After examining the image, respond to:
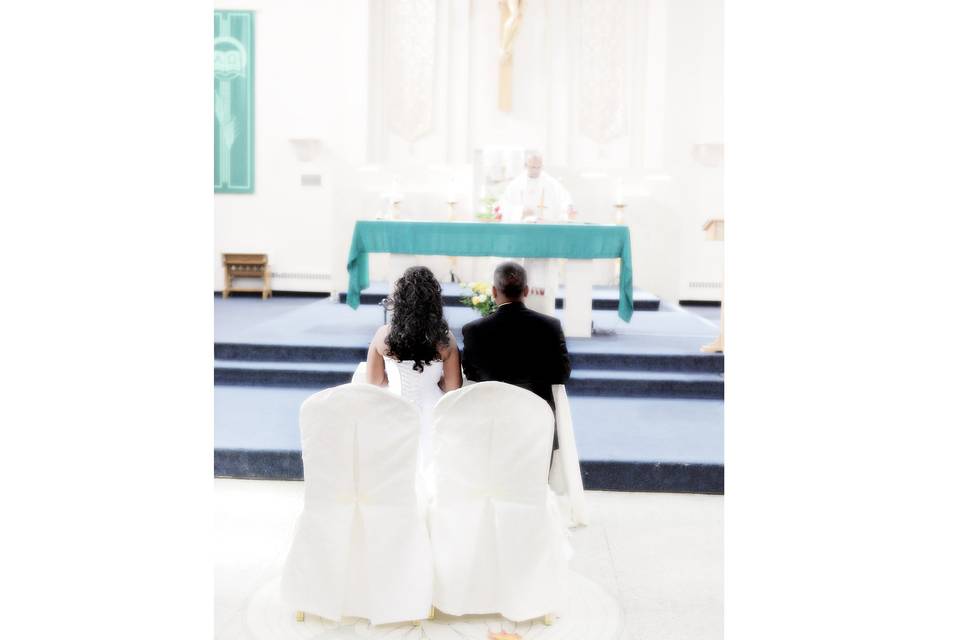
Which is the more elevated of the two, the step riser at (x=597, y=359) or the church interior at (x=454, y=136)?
the church interior at (x=454, y=136)

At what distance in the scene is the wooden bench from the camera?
1105cm

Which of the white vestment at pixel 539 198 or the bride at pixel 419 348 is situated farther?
the white vestment at pixel 539 198

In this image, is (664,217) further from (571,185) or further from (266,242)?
(266,242)

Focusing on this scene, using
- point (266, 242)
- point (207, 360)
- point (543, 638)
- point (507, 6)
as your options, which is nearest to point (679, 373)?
point (543, 638)

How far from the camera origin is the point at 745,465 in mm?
1724

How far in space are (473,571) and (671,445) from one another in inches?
83.9

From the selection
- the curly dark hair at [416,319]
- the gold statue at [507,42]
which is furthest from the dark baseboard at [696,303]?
the curly dark hair at [416,319]

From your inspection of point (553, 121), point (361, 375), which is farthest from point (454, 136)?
point (361, 375)

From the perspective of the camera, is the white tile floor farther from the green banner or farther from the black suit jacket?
the green banner

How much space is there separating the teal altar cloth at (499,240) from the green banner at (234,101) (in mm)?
5400

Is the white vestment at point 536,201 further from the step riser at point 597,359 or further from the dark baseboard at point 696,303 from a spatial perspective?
the dark baseboard at point 696,303

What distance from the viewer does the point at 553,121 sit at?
1050cm

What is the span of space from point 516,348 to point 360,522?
3.12 ft

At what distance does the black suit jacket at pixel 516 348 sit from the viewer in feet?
10.5
